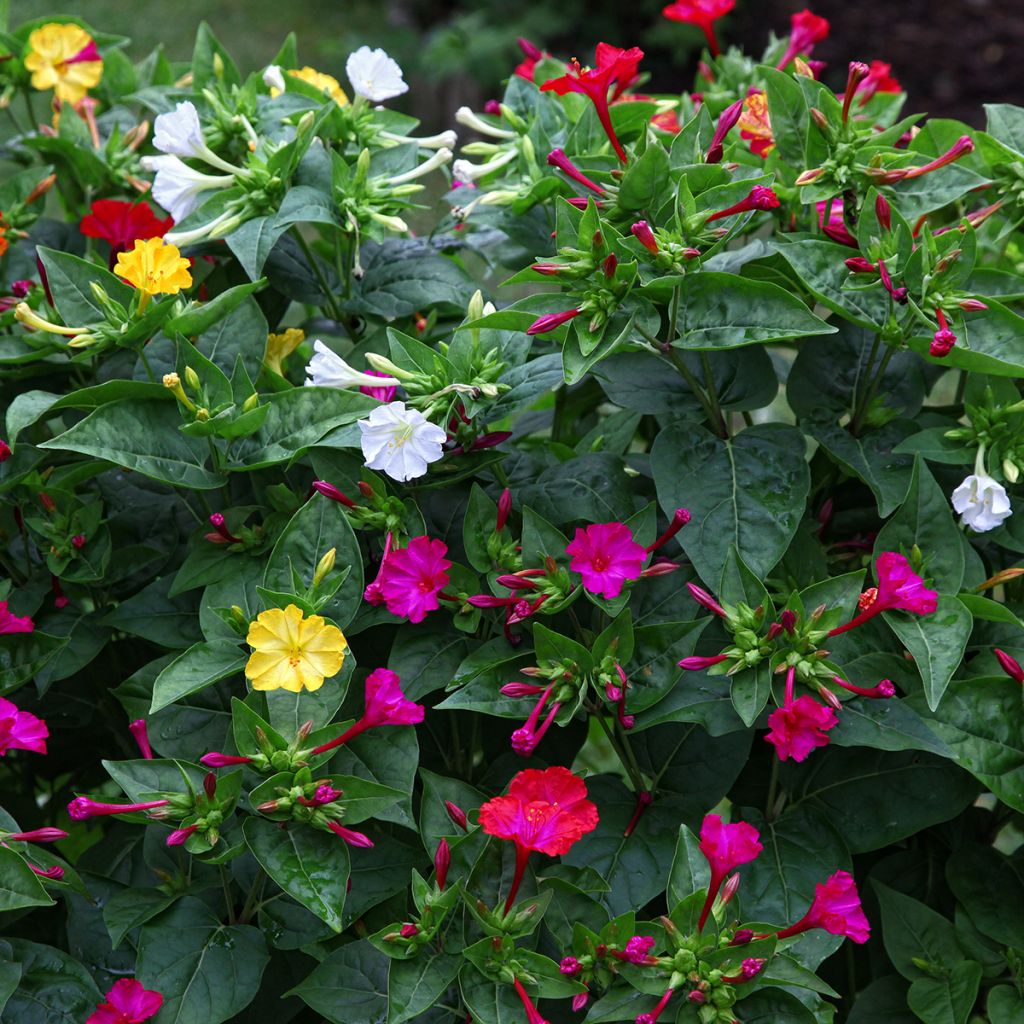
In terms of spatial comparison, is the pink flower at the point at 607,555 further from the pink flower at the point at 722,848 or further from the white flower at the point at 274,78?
the white flower at the point at 274,78

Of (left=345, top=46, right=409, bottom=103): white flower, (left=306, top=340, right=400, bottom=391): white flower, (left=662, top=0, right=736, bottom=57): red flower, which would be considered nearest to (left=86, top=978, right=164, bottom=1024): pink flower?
(left=306, top=340, right=400, bottom=391): white flower

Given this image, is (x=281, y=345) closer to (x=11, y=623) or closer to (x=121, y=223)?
(x=121, y=223)

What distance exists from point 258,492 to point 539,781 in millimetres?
641

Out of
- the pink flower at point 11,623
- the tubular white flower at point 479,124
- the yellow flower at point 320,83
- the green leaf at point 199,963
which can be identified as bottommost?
the green leaf at point 199,963

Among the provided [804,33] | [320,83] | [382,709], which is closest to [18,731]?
[382,709]

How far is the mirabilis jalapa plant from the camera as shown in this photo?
1535 mm

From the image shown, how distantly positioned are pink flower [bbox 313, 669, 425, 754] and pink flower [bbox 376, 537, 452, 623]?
0.09 metres

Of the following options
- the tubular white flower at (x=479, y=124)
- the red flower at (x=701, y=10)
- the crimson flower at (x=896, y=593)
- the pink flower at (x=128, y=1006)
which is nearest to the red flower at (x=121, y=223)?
the tubular white flower at (x=479, y=124)

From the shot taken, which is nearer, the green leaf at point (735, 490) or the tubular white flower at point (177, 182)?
the green leaf at point (735, 490)

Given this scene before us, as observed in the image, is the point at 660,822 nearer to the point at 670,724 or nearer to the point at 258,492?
the point at 670,724

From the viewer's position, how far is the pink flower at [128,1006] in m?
1.55

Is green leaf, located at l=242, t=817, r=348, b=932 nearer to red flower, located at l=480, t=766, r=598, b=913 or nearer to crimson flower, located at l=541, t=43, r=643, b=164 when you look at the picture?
red flower, located at l=480, t=766, r=598, b=913

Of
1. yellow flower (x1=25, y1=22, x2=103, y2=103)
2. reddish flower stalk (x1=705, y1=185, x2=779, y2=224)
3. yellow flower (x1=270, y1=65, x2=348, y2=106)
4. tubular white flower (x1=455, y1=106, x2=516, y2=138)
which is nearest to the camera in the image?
reddish flower stalk (x1=705, y1=185, x2=779, y2=224)

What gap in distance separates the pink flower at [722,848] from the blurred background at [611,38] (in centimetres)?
587
